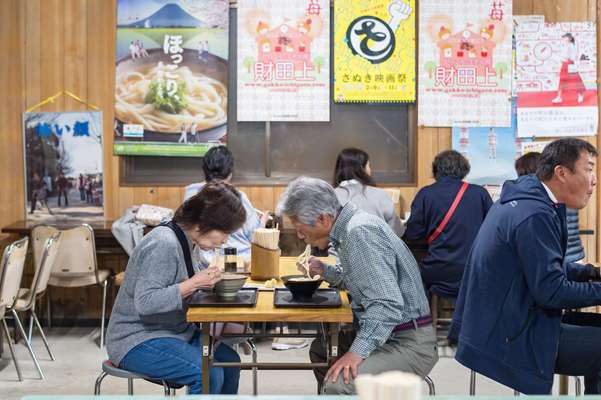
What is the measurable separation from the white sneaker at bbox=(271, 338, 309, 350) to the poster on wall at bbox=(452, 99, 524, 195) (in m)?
1.77

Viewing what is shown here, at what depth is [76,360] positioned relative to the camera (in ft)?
17.5

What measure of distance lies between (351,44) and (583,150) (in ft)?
10.9

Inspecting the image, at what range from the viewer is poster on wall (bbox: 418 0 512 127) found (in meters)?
6.24

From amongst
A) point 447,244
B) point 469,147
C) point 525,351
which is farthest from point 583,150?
point 469,147

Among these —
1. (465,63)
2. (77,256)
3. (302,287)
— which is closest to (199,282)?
(302,287)

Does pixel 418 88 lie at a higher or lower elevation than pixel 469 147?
higher

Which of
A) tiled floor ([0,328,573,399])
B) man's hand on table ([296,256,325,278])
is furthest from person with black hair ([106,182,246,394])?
tiled floor ([0,328,573,399])

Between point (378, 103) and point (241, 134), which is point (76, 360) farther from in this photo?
point (378, 103)

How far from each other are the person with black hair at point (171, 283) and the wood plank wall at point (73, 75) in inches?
120

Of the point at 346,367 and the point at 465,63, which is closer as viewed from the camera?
the point at 346,367

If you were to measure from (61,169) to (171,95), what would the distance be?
0.98 meters

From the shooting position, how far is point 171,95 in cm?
626

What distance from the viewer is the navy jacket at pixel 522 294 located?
9.66 feet

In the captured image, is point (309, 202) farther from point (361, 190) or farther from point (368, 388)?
point (361, 190)
